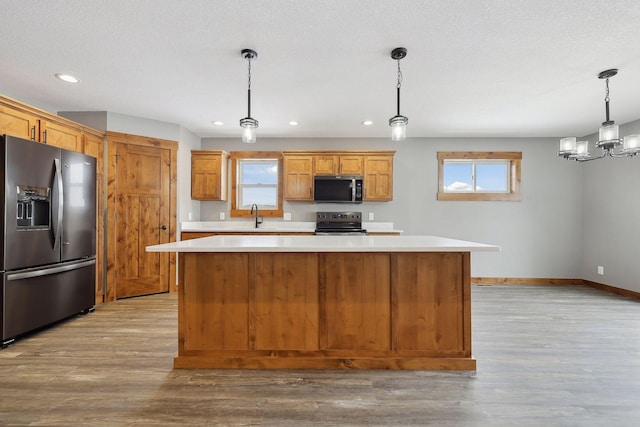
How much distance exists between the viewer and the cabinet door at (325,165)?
4996mm

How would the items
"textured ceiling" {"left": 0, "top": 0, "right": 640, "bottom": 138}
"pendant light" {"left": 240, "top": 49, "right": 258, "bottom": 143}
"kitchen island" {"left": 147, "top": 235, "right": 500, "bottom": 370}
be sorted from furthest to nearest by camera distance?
1. "pendant light" {"left": 240, "top": 49, "right": 258, "bottom": 143}
2. "kitchen island" {"left": 147, "top": 235, "right": 500, "bottom": 370}
3. "textured ceiling" {"left": 0, "top": 0, "right": 640, "bottom": 138}

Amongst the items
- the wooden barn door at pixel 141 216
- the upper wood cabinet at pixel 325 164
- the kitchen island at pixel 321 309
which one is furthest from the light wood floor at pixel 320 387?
the upper wood cabinet at pixel 325 164

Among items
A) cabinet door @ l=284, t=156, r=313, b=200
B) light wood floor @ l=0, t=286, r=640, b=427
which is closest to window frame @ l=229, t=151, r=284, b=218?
cabinet door @ l=284, t=156, r=313, b=200

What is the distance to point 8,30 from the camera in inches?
89.7

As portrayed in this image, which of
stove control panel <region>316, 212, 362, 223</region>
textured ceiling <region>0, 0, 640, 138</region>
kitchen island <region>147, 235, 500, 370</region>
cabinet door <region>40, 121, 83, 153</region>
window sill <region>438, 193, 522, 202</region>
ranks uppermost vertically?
textured ceiling <region>0, 0, 640, 138</region>

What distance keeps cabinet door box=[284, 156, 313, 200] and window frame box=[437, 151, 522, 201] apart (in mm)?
2235

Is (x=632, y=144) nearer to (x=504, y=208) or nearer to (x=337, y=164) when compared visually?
(x=504, y=208)

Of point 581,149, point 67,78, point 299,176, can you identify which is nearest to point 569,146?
point 581,149

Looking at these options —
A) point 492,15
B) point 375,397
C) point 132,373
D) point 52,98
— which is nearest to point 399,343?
point 375,397

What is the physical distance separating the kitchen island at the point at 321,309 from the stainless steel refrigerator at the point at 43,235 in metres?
1.67

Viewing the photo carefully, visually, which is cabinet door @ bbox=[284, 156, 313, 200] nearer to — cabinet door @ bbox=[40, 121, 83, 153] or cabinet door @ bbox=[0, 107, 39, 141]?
cabinet door @ bbox=[40, 121, 83, 153]

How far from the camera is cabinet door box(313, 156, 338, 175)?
4996 millimetres

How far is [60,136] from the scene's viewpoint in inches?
134

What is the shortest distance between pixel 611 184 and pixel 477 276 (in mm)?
2364
